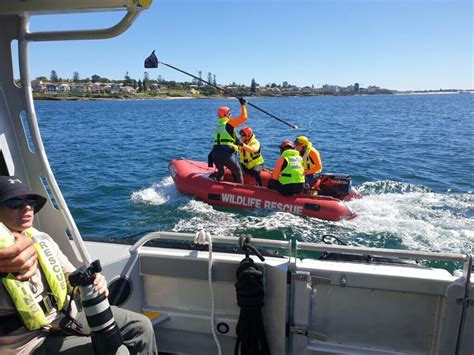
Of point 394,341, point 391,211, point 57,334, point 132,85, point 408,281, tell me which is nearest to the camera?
point 57,334

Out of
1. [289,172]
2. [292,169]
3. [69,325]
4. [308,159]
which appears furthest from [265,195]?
[69,325]

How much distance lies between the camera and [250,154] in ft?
30.7

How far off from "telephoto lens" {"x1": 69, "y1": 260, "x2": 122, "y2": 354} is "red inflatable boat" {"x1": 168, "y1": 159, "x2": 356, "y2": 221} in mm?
6688

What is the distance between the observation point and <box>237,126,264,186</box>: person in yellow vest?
9312 mm

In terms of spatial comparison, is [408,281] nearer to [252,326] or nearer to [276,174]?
[252,326]

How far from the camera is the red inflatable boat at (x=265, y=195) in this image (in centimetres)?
814

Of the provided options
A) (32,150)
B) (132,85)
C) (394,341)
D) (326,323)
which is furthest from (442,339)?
→ (132,85)

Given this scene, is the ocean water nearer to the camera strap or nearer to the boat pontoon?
the boat pontoon

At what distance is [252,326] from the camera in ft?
8.02

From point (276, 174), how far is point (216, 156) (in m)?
1.57

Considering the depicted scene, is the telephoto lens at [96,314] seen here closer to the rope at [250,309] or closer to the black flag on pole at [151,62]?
the rope at [250,309]

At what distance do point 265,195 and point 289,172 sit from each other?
76 centimetres

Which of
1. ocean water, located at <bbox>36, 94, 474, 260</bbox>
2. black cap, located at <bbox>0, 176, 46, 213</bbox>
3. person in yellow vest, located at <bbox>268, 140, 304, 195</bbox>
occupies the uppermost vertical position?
black cap, located at <bbox>0, 176, 46, 213</bbox>

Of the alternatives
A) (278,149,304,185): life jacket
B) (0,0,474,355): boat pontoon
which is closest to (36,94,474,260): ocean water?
(278,149,304,185): life jacket
